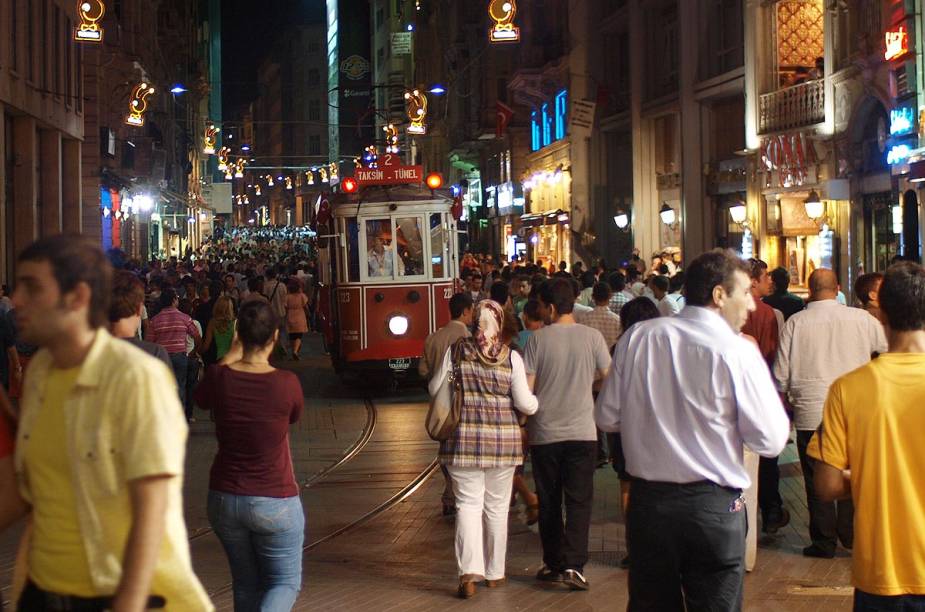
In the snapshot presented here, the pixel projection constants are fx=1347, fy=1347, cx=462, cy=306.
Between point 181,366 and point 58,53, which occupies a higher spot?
point 58,53

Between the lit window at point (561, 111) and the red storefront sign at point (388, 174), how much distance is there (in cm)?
2492

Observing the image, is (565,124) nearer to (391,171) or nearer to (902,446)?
(391,171)

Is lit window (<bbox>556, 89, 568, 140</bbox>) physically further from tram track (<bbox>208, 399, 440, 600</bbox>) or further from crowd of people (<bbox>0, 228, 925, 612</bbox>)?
crowd of people (<bbox>0, 228, 925, 612</bbox>)

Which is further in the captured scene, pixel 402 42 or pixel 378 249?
pixel 402 42

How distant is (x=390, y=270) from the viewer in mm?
19969

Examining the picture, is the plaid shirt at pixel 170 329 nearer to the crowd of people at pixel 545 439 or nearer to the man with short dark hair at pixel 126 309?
the crowd of people at pixel 545 439

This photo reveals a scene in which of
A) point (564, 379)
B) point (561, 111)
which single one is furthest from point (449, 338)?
point (561, 111)

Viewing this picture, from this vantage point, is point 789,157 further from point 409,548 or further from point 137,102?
point 409,548

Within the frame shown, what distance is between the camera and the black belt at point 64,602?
353cm

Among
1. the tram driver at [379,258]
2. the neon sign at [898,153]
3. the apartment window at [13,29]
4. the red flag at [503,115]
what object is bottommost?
the tram driver at [379,258]

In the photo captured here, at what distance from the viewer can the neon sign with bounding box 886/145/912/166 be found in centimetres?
2061

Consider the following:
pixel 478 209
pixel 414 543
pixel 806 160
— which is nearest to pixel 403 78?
pixel 478 209

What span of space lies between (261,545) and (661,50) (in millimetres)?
33117

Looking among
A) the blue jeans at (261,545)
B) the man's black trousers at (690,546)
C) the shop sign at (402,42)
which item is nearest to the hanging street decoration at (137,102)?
the blue jeans at (261,545)
